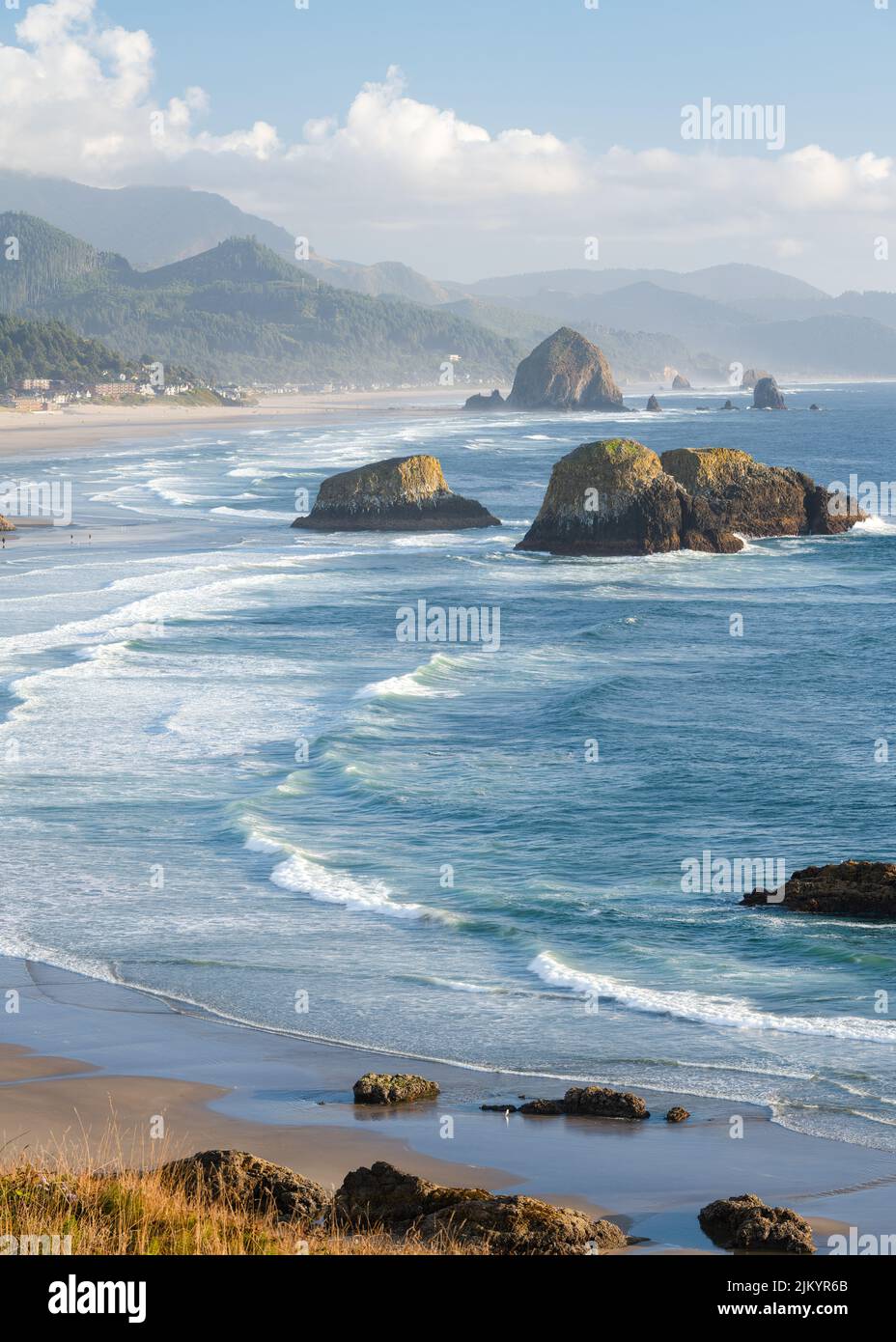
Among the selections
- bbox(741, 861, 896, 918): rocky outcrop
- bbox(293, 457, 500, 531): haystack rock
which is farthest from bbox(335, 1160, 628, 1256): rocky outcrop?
bbox(293, 457, 500, 531): haystack rock

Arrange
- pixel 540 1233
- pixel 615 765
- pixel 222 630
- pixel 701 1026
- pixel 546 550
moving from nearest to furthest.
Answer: pixel 540 1233 → pixel 701 1026 → pixel 615 765 → pixel 222 630 → pixel 546 550

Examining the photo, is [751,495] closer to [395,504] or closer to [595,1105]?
[395,504]

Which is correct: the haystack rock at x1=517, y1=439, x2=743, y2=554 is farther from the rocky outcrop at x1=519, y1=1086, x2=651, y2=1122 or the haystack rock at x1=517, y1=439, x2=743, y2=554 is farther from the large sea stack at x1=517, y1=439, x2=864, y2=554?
the rocky outcrop at x1=519, y1=1086, x2=651, y2=1122

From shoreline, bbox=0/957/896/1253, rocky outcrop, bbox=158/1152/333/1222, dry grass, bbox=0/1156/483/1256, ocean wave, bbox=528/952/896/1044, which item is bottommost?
ocean wave, bbox=528/952/896/1044

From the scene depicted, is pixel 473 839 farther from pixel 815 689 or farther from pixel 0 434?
pixel 0 434

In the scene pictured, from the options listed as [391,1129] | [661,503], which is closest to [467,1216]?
[391,1129]

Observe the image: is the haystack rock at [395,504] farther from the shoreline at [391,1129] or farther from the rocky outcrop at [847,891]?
the shoreline at [391,1129]
